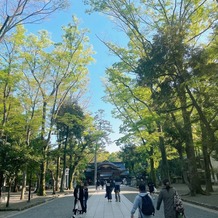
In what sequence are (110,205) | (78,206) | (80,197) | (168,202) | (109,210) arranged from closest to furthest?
(168,202), (78,206), (80,197), (109,210), (110,205)

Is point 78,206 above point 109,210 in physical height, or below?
above

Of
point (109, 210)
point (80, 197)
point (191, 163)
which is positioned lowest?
point (109, 210)

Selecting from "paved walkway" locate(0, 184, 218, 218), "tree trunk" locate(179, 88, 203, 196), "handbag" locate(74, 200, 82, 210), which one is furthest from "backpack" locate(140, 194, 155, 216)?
"tree trunk" locate(179, 88, 203, 196)

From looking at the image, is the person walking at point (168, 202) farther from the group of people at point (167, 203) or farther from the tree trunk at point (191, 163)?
the tree trunk at point (191, 163)

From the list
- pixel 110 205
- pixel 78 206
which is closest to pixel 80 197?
pixel 78 206

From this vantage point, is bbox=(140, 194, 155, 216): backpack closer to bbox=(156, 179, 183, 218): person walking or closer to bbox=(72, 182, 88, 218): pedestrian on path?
bbox=(156, 179, 183, 218): person walking

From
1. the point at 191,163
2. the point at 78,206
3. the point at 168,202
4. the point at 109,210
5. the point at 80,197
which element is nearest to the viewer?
the point at 168,202

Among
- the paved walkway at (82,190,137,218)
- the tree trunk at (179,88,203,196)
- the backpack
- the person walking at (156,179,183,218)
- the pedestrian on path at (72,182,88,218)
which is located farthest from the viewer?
the tree trunk at (179,88,203,196)

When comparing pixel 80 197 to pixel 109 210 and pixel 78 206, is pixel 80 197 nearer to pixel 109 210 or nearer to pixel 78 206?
pixel 78 206

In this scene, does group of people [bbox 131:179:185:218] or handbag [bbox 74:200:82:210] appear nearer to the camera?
group of people [bbox 131:179:185:218]

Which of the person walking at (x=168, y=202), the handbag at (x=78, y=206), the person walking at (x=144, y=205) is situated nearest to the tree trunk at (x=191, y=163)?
the handbag at (x=78, y=206)

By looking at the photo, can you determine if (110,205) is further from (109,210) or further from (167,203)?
(167,203)

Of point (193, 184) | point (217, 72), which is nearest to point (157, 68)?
point (217, 72)

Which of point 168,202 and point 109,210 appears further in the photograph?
point 109,210
